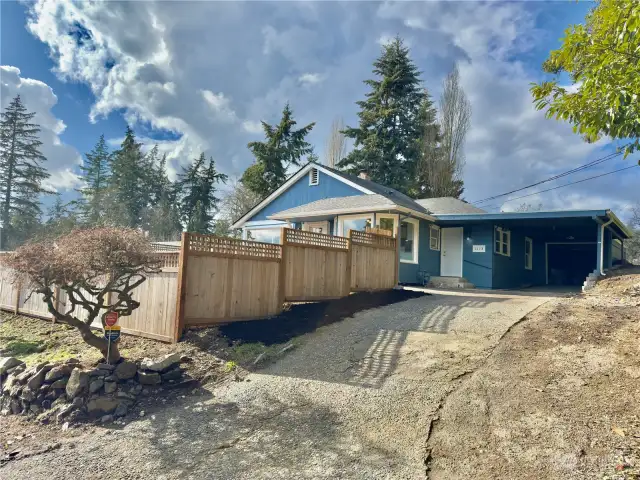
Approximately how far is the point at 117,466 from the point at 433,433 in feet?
9.22

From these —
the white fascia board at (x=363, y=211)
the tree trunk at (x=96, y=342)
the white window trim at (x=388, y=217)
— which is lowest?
the tree trunk at (x=96, y=342)

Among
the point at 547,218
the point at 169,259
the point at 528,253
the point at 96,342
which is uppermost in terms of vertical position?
the point at 547,218

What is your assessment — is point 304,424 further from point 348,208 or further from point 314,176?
point 314,176

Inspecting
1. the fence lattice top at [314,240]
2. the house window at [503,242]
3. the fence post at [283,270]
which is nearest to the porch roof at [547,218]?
the house window at [503,242]

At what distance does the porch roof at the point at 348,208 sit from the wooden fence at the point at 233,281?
3472 mm

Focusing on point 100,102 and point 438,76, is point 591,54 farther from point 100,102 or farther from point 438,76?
point 438,76

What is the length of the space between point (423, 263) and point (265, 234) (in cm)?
783

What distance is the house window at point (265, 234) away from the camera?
57.3 feet

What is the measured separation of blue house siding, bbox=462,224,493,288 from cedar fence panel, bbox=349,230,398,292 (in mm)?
4946

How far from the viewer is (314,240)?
28.1 ft

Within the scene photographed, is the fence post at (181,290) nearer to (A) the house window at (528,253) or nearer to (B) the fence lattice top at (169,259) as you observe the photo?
(B) the fence lattice top at (169,259)

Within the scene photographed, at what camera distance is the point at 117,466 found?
3.22 metres

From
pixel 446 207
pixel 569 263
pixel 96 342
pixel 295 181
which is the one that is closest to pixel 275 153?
pixel 295 181

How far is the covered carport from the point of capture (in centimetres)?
Result: 1273
